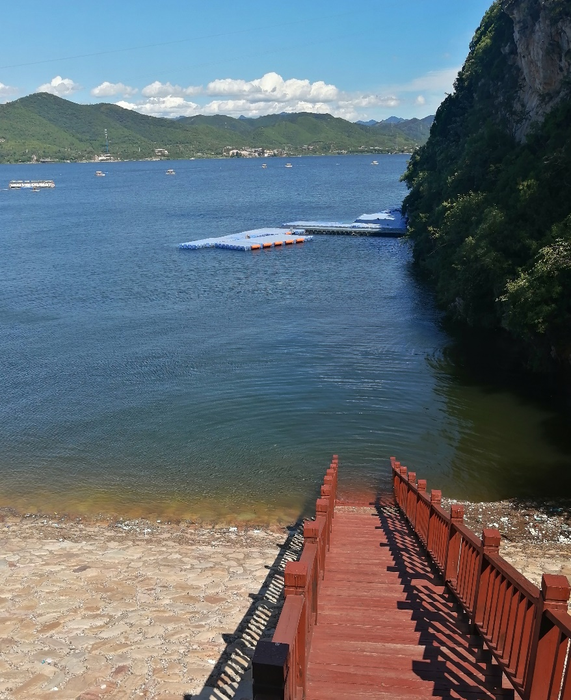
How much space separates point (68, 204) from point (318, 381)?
110m

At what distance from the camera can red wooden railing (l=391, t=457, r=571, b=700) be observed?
4242 mm

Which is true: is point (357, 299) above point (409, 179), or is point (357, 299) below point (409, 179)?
below

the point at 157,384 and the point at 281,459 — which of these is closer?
the point at 281,459

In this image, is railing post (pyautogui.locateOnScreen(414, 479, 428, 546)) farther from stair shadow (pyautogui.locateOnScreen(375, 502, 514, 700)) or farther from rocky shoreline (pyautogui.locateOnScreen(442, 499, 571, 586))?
rocky shoreline (pyautogui.locateOnScreen(442, 499, 571, 586))

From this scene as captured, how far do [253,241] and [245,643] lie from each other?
5690 cm

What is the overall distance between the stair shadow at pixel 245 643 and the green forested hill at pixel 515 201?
45.3 ft

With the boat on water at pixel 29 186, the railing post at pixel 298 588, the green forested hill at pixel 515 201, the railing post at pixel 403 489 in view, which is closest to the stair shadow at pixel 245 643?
the railing post at pixel 403 489

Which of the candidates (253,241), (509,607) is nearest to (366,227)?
(253,241)

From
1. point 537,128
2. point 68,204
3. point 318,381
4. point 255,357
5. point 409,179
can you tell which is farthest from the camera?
point 68,204

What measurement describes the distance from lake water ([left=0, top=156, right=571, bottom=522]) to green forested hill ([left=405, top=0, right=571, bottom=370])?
296cm

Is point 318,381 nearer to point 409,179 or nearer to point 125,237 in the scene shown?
point 409,179

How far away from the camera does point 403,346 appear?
101 ft

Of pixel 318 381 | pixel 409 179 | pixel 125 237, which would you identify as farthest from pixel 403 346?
pixel 125 237

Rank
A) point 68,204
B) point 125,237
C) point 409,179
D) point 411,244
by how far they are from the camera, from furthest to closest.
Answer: point 68,204 → point 125,237 → point 409,179 → point 411,244
